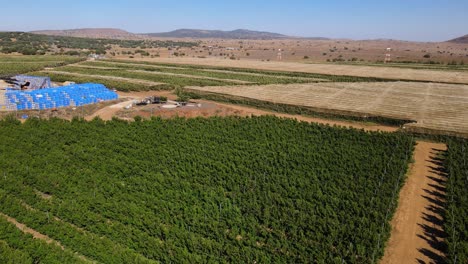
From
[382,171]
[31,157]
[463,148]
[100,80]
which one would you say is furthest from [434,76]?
[31,157]

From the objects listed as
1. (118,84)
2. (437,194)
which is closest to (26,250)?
(437,194)

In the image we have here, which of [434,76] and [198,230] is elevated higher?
[434,76]

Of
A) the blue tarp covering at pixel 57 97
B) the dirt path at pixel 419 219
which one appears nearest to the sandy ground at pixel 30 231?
the dirt path at pixel 419 219

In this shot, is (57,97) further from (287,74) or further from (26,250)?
(287,74)

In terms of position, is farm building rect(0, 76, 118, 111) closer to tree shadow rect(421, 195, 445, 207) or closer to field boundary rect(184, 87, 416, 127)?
field boundary rect(184, 87, 416, 127)

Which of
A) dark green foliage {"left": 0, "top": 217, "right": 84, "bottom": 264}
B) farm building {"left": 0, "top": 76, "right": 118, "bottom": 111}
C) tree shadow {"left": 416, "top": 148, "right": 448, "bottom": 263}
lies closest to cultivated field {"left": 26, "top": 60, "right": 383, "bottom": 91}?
farm building {"left": 0, "top": 76, "right": 118, "bottom": 111}

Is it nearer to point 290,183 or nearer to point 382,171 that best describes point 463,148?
point 382,171
